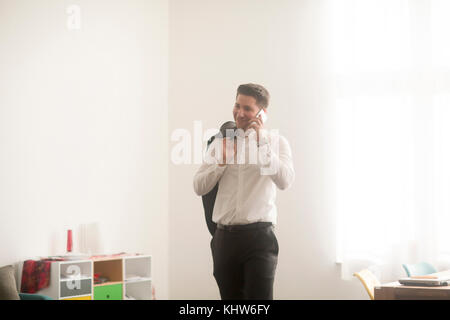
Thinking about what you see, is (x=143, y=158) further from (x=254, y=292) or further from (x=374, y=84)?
(x=254, y=292)

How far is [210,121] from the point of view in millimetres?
5051

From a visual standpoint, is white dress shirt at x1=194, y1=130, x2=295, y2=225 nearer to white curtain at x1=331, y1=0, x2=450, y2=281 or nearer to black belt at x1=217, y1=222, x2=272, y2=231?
black belt at x1=217, y1=222, x2=272, y2=231

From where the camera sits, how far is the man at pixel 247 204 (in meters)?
2.18

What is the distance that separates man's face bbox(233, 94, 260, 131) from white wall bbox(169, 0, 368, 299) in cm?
254

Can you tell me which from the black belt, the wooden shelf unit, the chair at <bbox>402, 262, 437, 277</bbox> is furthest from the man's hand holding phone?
the chair at <bbox>402, 262, 437, 277</bbox>

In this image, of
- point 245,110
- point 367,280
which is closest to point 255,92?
point 245,110

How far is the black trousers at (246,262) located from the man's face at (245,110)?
18.7 inches

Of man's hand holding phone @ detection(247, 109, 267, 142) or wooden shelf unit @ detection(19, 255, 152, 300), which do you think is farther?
wooden shelf unit @ detection(19, 255, 152, 300)

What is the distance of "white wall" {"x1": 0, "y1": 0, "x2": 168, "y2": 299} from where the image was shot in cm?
362

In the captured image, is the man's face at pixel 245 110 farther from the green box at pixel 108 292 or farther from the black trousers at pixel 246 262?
the green box at pixel 108 292
